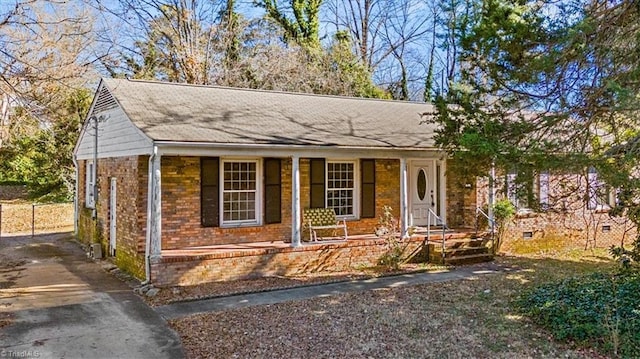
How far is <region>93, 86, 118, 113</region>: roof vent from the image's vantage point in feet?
41.1

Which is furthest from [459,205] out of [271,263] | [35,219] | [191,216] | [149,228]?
[35,219]

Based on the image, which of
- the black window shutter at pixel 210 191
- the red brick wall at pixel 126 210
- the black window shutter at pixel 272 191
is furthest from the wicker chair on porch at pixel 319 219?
the red brick wall at pixel 126 210

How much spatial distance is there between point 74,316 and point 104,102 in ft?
23.7

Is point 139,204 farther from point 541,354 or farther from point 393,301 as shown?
point 541,354

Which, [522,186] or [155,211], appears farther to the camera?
[155,211]

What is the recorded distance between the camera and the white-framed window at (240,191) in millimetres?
11797

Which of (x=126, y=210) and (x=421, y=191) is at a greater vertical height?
(x=421, y=191)

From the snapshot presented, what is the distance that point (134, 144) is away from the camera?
10945mm

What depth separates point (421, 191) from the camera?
14844mm

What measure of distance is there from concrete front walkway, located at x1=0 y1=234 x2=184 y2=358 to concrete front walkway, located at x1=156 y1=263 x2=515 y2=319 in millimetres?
596

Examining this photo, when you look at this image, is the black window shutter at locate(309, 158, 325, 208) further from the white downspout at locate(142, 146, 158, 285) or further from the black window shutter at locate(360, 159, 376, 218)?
the white downspout at locate(142, 146, 158, 285)

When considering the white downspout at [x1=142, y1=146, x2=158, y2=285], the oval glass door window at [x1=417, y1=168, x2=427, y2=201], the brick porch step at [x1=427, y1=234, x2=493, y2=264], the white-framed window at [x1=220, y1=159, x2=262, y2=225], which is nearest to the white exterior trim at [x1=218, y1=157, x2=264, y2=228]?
the white-framed window at [x1=220, y1=159, x2=262, y2=225]

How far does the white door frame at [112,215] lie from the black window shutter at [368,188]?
21.3ft

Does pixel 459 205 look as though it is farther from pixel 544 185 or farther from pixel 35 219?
pixel 35 219
